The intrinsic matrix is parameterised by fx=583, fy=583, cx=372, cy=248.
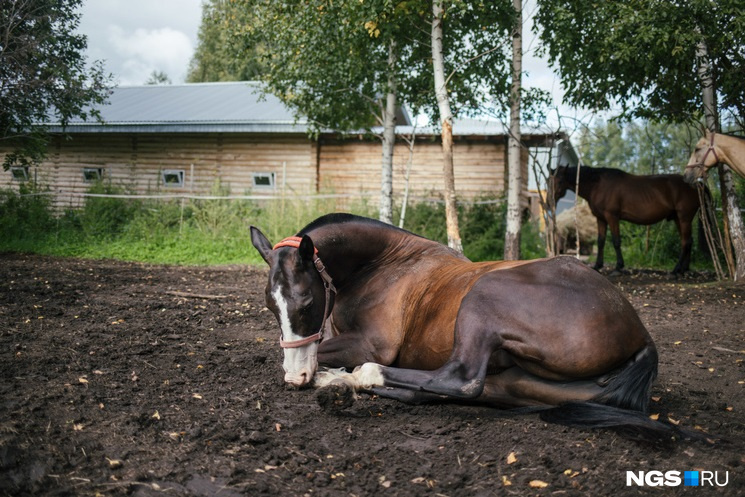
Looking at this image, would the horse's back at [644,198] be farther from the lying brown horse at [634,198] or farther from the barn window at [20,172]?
the barn window at [20,172]

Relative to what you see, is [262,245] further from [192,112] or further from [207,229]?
[192,112]

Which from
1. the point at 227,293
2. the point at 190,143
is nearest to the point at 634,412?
the point at 227,293

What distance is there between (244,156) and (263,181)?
100 centimetres

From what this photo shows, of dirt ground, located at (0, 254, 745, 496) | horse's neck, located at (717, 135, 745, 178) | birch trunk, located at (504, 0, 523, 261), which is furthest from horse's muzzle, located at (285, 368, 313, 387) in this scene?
horse's neck, located at (717, 135, 745, 178)

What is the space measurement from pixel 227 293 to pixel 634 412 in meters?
6.24

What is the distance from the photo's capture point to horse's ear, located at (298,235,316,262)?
3432 mm

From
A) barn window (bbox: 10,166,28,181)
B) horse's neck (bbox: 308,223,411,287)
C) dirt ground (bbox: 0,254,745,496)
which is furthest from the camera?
barn window (bbox: 10,166,28,181)

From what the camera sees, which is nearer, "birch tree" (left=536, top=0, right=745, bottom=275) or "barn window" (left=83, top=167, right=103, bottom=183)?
"birch tree" (left=536, top=0, right=745, bottom=275)

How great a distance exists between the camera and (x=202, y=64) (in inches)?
1426

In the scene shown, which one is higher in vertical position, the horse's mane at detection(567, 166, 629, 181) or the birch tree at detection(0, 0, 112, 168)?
the birch tree at detection(0, 0, 112, 168)

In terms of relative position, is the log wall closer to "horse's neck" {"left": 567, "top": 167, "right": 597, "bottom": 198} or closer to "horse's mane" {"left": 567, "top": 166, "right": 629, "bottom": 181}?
"horse's neck" {"left": 567, "top": 167, "right": 597, "bottom": 198}

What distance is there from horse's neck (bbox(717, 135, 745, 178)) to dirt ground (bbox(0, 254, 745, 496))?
453cm

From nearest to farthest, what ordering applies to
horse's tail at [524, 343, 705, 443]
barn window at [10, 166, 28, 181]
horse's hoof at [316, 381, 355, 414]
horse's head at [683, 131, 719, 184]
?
horse's tail at [524, 343, 705, 443]
horse's hoof at [316, 381, 355, 414]
horse's head at [683, 131, 719, 184]
barn window at [10, 166, 28, 181]

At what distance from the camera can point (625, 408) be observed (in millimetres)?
3059
